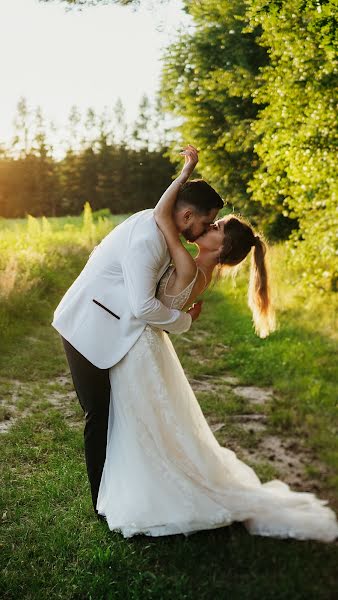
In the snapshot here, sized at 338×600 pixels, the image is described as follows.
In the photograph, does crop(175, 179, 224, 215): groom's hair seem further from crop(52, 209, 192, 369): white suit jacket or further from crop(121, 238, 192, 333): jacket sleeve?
crop(121, 238, 192, 333): jacket sleeve

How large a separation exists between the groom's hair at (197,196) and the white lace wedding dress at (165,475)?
16.2 inches

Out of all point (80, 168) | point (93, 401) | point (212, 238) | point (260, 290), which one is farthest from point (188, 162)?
point (80, 168)

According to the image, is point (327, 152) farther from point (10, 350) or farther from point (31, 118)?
point (31, 118)

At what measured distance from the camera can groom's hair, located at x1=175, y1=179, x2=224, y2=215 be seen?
11.8 ft

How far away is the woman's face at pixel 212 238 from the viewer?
394 centimetres

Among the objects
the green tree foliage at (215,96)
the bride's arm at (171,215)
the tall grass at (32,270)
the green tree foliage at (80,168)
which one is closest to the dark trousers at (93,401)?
the bride's arm at (171,215)

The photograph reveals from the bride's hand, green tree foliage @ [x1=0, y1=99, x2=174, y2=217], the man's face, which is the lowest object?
green tree foliage @ [x1=0, y1=99, x2=174, y2=217]

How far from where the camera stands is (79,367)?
3852mm

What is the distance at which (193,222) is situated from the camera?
12.1 ft

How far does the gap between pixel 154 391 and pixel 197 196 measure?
114 centimetres

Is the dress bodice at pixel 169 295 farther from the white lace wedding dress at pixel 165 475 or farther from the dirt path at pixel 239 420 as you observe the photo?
the dirt path at pixel 239 420

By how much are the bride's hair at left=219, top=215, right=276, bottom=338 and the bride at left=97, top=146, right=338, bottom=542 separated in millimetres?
136

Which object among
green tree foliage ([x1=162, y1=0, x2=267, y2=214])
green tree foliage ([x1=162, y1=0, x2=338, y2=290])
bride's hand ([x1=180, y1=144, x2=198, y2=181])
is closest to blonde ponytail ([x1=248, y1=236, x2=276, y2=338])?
bride's hand ([x1=180, y1=144, x2=198, y2=181])

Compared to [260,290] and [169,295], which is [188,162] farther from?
[260,290]
